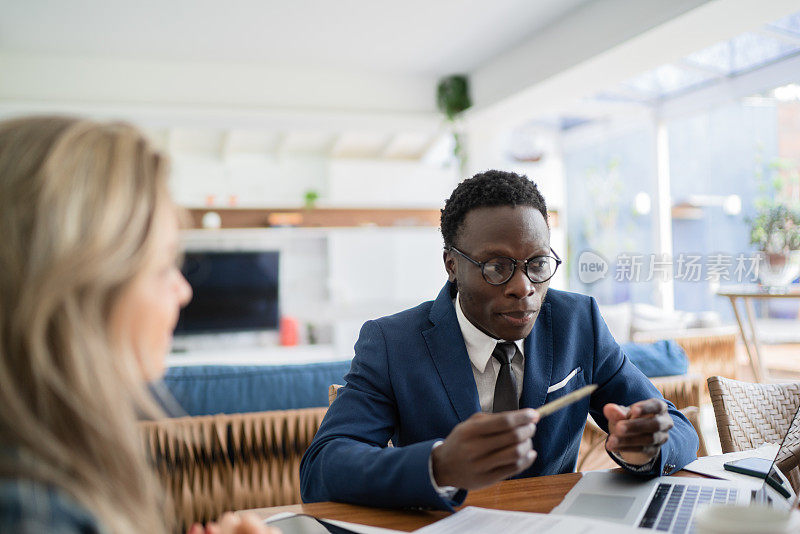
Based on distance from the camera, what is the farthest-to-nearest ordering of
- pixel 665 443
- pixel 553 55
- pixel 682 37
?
pixel 553 55, pixel 682 37, pixel 665 443

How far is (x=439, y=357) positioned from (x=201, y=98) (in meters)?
4.91

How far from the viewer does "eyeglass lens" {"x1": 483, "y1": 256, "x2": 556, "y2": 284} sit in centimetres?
125

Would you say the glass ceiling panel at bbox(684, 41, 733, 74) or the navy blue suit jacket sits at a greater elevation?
the glass ceiling panel at bbox(684, 41, 733, 74)

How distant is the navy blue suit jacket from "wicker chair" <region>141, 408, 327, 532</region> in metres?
0.59

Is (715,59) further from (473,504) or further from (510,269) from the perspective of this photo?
(473,504)

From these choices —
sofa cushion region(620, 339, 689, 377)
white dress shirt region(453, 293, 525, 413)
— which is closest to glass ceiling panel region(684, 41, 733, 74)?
sofa cushion region(620, 339, 689, 377)

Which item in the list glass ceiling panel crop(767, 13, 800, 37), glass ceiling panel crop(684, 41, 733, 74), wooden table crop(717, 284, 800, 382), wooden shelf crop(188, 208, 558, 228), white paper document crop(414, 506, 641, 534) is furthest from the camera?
wooden shelf crop(188, 208, 558, 228)

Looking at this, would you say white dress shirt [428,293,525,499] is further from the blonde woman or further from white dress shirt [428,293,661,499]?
the blonde woman

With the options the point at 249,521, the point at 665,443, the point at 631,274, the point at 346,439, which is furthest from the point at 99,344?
the point at 631,274

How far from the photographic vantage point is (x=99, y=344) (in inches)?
21.2

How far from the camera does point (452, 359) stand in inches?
49.7

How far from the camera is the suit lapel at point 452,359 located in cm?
122

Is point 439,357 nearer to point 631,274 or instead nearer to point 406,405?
point 406,405

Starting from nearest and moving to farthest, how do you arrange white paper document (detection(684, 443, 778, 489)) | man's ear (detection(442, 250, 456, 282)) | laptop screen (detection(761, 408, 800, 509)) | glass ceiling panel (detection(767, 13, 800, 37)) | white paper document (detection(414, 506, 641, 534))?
white paper document (detection(414, 506, 641, 534)) < laptop screen (detection(761, 408, 800, 509)) < white paper document (detection(684, 443, 778, 489)) < man's ear (detection(442, 250, 456, 282)) < glass ceiling panel (detection(767, 13, 800, 37))
